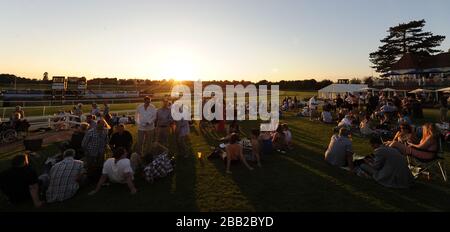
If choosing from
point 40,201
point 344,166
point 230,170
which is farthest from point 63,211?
point 344,166

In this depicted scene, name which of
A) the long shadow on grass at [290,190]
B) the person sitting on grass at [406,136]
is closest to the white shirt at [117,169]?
the long shadow on grass at [290,190]

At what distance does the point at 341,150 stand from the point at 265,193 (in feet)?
10.1

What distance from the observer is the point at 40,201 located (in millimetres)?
6219

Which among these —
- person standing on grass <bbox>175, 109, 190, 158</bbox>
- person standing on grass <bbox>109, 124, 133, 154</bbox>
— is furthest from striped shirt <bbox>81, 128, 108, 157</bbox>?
person standing on grass <bbox>175, 109, 190, 158</bbox>

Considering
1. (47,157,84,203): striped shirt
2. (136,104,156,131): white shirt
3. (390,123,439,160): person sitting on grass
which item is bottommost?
(47,157,84,203): striped shirt

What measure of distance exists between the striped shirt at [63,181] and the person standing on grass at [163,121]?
11.8 ft

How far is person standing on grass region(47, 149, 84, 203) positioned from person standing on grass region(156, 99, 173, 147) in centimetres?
356

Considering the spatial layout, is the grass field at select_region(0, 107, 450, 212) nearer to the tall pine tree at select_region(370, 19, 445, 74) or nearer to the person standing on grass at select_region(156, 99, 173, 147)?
the person standing on grass at select_region(156, 99, 173, 147)

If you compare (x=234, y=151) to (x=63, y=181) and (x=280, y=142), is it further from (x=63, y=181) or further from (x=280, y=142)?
(x=63, y=181)

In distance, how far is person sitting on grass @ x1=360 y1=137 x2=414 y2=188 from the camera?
673cm

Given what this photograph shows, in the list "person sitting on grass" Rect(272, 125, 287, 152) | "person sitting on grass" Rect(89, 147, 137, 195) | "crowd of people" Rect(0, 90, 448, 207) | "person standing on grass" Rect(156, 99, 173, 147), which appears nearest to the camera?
"crowd of people" Rect(0, 90, 448, 207)

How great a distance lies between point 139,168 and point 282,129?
5.29m
